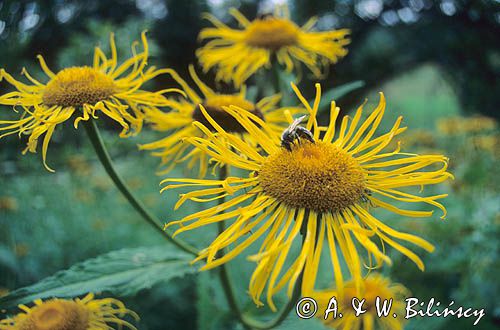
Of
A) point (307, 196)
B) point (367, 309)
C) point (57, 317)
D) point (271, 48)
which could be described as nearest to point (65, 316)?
point (57, 317)

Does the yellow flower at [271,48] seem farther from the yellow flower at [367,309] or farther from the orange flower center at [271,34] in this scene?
the yellow flower at [367,309]

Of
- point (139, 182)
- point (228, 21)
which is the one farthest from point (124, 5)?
point (139, 182)

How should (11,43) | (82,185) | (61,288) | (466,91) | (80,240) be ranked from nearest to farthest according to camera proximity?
(61,288) → (11,43) → (80,240) → (82,185) → (466,91)

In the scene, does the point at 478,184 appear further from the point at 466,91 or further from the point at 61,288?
the point at 466,91

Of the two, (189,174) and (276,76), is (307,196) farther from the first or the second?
(276,76)

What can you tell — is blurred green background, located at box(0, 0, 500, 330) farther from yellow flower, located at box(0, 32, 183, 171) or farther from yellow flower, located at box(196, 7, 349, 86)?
yellow flower, located at box(196, 7, 349, 86)

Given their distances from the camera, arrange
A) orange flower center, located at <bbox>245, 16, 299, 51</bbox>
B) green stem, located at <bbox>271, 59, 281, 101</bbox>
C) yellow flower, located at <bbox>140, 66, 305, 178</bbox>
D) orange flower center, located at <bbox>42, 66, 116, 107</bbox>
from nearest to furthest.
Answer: orange flower center, located at <bbox>42, 66, 116, 107</bbox> → yellow flower, located at <bbox>140, 66, 305, 178</bbox> → green stem, located at <bbox>271, 59, 281, 101</bbox> → orange flower center, located at <bbox>245, 16, 299, 51</bbox>

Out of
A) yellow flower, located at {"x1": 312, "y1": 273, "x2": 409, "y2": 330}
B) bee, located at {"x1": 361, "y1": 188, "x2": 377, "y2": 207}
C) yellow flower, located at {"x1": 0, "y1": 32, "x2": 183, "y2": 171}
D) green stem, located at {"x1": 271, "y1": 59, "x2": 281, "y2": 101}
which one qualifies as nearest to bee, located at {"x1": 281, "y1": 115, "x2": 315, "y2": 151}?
bee, located at {"x1": 361, "y1": 188, "x2": 377, "y2": 207}
